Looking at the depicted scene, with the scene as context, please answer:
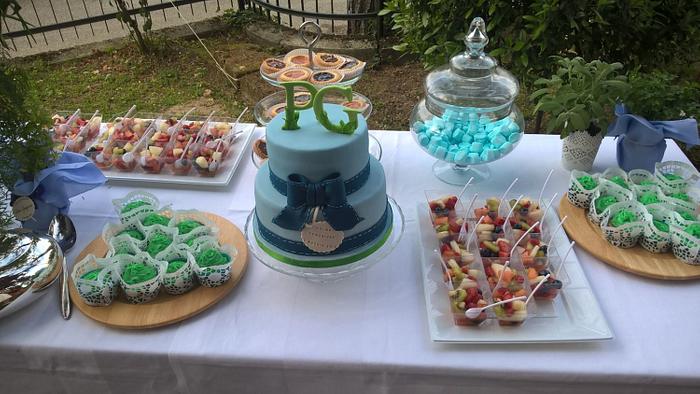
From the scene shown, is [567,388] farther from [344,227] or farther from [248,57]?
[248,57]

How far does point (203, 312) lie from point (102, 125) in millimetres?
921

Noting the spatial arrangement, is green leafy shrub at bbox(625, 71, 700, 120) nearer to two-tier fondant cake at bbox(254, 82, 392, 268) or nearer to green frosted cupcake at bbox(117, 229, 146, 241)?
two-tier fondant cake at bbox(254, 82, 392, 268)

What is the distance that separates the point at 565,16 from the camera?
6.65ft

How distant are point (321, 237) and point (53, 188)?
2.33 feet

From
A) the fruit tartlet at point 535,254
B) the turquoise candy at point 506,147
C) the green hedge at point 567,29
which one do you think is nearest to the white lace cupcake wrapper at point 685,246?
the fruit tartlet at point 535,254

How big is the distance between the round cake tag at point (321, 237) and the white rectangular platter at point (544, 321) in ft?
0.75

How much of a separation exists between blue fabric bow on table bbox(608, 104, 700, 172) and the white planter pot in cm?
5

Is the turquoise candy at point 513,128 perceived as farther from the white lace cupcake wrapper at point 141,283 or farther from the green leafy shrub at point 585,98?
the white lace cupcake wrapper at point 141,283

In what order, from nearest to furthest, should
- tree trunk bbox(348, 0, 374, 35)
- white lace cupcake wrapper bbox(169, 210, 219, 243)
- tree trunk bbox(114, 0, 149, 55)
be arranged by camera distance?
white lace cupcake wrapper bbox(169, 210, 219, 243), tree trunk bbox(114, 0, 149, 55), tree trunk bbox(348, 0, 374, 35)

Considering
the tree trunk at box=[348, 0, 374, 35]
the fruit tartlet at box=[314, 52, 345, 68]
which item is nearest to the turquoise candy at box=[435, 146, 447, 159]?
the fruit tartlet at box=[314, 52, 345, 68]

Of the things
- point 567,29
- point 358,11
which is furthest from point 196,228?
point 358,11

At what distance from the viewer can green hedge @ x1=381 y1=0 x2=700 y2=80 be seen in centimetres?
199

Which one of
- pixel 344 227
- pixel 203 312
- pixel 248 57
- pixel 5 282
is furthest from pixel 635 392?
pixel 248 57

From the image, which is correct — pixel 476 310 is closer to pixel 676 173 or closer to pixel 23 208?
pixel 676 173
